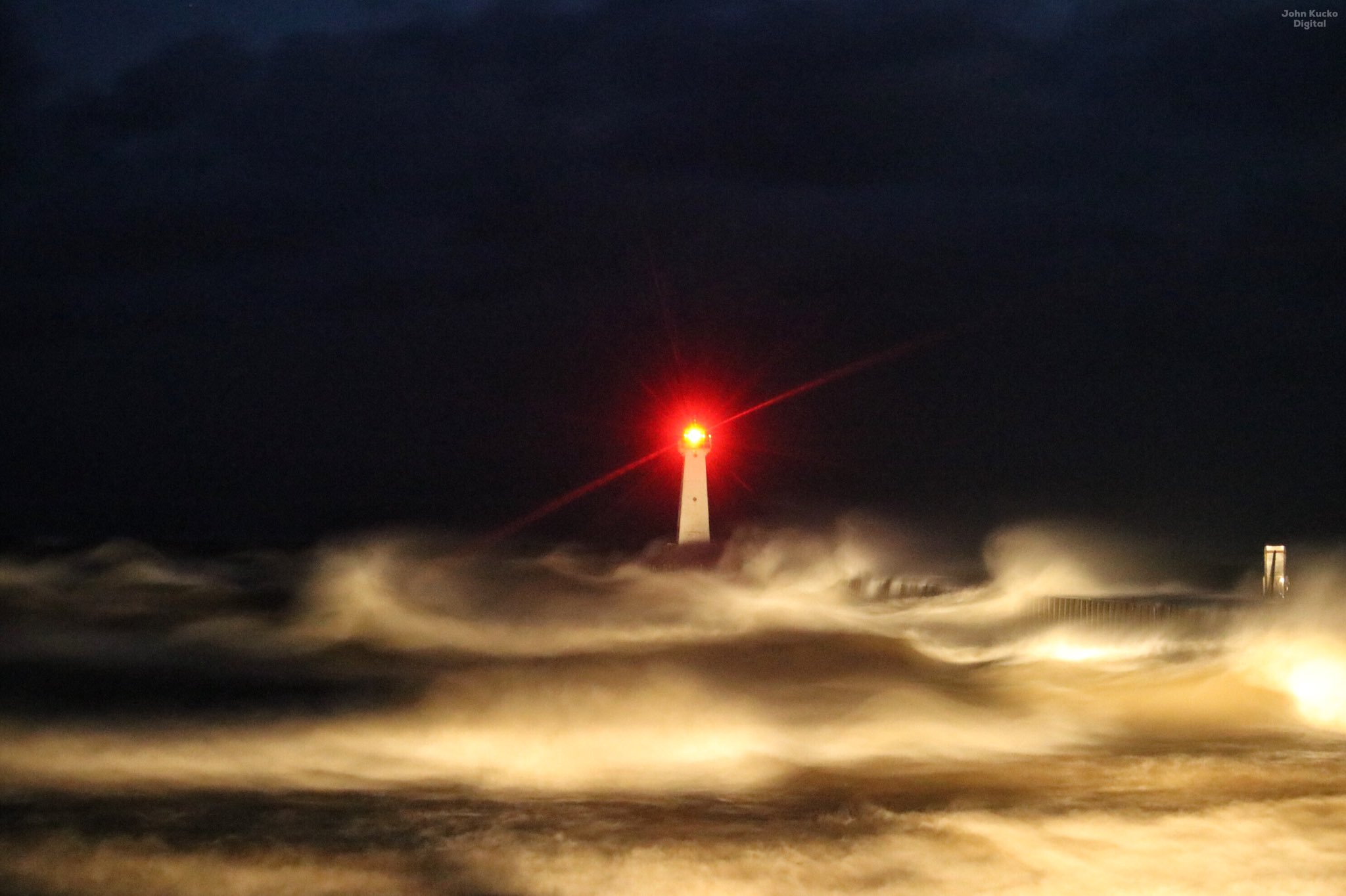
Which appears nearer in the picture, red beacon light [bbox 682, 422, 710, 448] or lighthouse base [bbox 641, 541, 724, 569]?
red beacon light [bbox 682, 422, 710, 448]

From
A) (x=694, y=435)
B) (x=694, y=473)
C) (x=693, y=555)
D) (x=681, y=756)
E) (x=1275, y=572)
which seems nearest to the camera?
(x=681, y=756)

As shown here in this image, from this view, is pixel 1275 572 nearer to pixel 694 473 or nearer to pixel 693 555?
pixel 694 473

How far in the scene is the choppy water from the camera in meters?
8.07

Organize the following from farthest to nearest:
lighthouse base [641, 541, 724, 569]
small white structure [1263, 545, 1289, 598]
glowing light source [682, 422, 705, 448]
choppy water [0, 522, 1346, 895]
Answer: lighthouse base [641, 541, 724, 569], glowing light source [682, 422, 705, 448], small white structure [1263, 545, 1289, 598], choppy water [0, 522, 1346, 895]

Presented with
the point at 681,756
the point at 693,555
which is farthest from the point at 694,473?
the point at 681,756

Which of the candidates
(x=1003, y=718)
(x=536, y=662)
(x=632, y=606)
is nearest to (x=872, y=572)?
(x=632, y=606)

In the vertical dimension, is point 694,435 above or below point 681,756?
above

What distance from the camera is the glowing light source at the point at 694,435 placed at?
32.6 metres

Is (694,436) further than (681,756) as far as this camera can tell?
Yes

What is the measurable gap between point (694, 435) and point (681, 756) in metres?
20.7

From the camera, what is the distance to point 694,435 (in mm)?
32594

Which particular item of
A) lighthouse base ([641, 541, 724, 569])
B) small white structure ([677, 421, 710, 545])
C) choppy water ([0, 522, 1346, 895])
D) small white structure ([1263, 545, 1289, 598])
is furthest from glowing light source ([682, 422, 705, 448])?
small white structure ([1263, 545, 1289, 598])

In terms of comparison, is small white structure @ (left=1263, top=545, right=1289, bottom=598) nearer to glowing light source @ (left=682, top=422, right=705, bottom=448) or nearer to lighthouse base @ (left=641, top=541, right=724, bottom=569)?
glowing light source @ (left=682, top=422, right=705, bottom=448)

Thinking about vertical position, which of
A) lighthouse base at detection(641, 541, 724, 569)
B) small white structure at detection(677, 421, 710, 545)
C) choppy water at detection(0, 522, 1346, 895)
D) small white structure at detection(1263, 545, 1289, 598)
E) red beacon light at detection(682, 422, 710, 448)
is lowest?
choppy water at detection(0, 522, 1346, 895)
